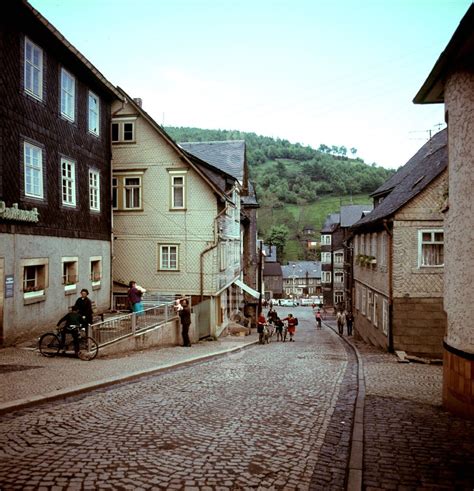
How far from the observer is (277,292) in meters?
101

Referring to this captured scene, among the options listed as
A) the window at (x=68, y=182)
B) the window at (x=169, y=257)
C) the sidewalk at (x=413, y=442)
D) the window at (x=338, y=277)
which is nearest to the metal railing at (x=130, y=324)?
the window at (x=169, y=257)

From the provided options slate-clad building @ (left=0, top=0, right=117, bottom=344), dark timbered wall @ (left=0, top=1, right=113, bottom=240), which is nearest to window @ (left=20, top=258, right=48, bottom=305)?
slate-clad building @ (left=0, top=0, right=117, bottom=344)

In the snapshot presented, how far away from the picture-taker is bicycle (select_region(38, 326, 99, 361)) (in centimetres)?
1277

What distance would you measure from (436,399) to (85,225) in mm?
14110

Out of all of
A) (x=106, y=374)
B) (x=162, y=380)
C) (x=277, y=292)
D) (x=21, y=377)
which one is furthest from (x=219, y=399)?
(x=277, y=292)

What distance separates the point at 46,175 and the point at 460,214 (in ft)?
42.0

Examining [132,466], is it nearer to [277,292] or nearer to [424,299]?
[424,299]

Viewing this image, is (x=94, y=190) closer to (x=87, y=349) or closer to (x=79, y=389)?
(x=87, y=349)

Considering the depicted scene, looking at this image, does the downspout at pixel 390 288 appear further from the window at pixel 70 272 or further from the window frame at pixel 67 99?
the window frame at pixel 67 99

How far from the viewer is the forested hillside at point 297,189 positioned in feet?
449

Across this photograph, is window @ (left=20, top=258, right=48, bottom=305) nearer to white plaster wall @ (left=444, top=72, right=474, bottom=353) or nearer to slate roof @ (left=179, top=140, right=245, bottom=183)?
white plaster wall @ (left=444, top=72, right=474, bottom=353)

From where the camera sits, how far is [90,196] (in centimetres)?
1972

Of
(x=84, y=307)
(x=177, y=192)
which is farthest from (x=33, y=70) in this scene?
(x=177, y=192)

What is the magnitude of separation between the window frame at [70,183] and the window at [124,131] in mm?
6041
